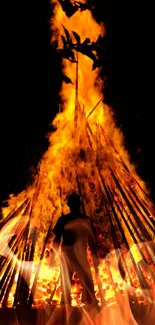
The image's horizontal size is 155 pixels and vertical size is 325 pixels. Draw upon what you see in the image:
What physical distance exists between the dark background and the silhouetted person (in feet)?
5.96

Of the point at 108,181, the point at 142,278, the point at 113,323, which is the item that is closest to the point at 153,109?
the point at 108,181

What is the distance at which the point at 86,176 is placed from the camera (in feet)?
20.4

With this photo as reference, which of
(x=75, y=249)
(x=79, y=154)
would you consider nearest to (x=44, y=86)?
(x=79, y=154)

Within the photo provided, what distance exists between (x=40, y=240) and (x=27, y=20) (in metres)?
2.86

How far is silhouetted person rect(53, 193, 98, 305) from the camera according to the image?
164 inches

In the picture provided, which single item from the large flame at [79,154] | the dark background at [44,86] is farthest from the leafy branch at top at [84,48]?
the large flame at [79,154]

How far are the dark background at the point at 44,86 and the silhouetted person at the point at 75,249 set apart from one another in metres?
1.82

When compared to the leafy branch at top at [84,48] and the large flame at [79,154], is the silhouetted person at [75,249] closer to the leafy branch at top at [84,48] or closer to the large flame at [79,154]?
the large flame at [79,154]

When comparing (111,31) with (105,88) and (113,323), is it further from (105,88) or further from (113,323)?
(113,323)

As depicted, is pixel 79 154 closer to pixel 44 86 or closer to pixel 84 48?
pixel 44 86

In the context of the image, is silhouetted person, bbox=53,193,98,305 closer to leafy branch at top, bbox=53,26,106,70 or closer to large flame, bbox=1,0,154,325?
large flame, bbox=1,0,154,325

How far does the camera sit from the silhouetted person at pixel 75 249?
13.7 feet

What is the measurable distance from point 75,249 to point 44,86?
2.77 m

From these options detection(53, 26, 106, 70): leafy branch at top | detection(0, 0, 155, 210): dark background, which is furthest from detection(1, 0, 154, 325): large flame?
detection(53, 26, 106, 70): leafy branch at top
